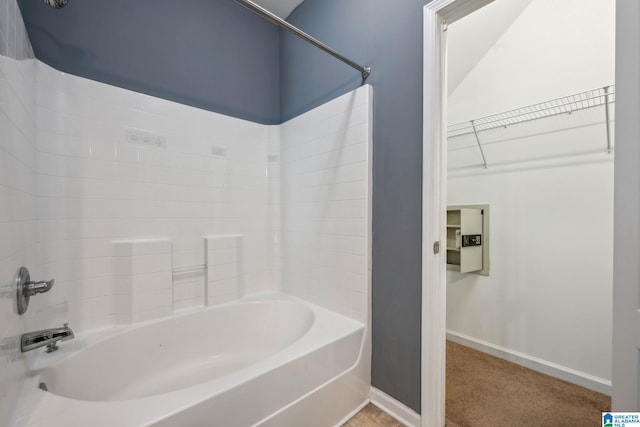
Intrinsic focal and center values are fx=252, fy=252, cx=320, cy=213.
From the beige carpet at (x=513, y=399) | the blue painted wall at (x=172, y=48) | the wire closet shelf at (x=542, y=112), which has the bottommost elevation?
the beige carpet at (x=513, y=399)

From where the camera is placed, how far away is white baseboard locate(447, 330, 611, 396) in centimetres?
161

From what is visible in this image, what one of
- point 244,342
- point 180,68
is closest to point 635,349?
point 244,342

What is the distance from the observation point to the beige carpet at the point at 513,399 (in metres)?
1.40

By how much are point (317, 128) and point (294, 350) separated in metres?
1.43

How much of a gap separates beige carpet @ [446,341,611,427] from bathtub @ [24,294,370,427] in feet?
2.02

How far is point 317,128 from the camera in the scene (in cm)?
185

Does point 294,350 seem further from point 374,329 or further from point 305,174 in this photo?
point 305,174

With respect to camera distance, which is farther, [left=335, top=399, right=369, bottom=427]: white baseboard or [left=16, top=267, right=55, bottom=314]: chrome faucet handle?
[left=335, top=399, right=369, bottom=427]: white baseboard

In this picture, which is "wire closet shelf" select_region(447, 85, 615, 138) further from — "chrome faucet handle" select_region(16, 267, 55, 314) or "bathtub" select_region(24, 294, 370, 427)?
"chrome faucet handle" select_region(16, 267, 55, 314)

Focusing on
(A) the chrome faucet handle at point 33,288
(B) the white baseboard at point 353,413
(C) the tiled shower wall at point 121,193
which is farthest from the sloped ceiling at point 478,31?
(A) the chrome faucet handle at point 33,288

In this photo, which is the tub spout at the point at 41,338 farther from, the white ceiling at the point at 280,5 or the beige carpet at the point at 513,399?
the white ceiling at the point at 280,5

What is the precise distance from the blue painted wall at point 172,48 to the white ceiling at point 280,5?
115 millimetres

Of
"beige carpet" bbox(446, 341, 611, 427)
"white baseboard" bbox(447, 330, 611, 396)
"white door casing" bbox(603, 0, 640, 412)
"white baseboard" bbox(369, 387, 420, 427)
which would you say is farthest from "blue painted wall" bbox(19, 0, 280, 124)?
"white baseboard" bbox(447, 330, 611, 396)

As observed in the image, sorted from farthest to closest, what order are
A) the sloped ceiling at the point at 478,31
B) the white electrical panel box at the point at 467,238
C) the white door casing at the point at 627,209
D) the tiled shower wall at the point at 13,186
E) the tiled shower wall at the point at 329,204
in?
the white electrical panel box at the point at 467,238, the sloped ceiling at the point at 478,31, the tiled shower wall at the point at 329,204, the tiled shower wall at the point at 13,186, the white door casing at the point at 627,209
